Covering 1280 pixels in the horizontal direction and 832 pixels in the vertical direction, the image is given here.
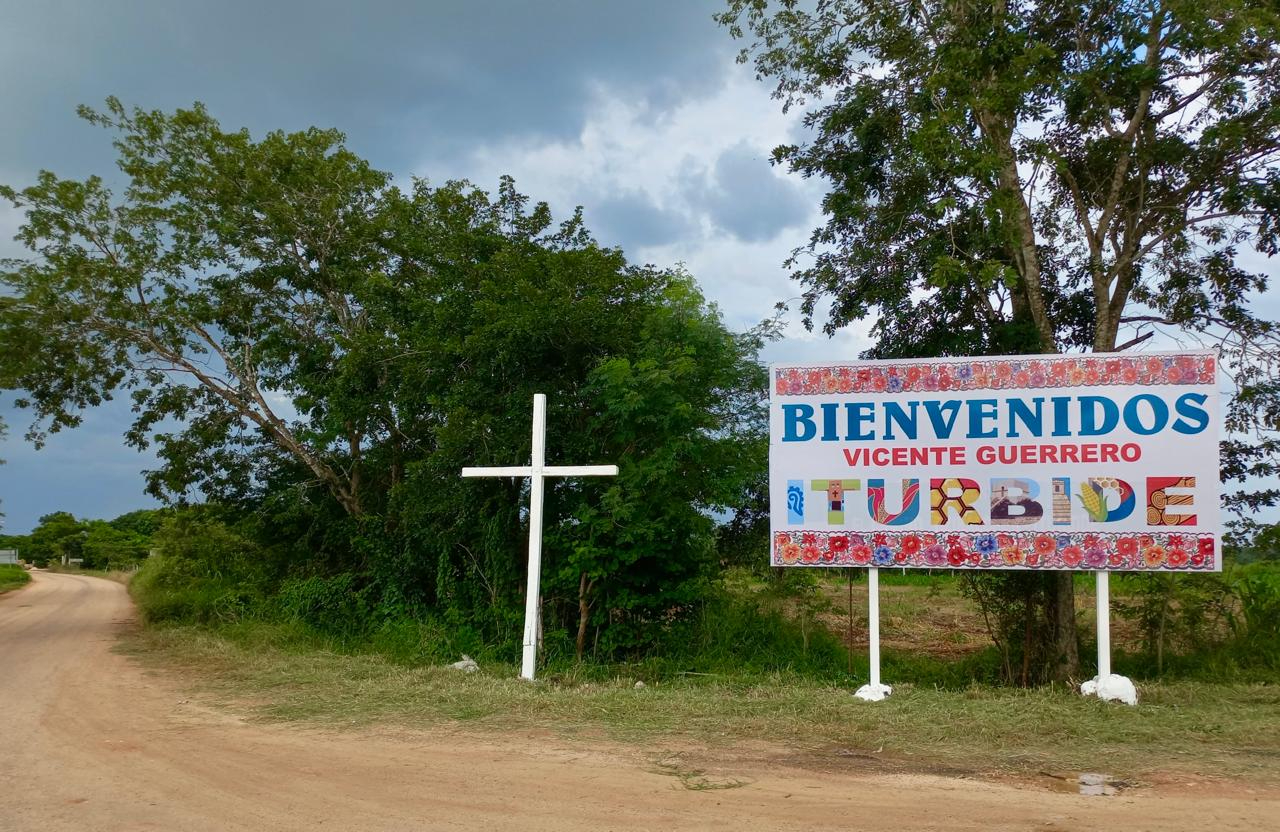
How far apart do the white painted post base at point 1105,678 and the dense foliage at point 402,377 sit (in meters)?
4.26

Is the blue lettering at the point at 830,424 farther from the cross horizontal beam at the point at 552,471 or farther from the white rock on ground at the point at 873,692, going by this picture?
the white rock on ground at the point at 873,692

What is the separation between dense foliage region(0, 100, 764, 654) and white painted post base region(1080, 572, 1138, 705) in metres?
4.26

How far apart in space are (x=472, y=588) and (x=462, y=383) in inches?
121

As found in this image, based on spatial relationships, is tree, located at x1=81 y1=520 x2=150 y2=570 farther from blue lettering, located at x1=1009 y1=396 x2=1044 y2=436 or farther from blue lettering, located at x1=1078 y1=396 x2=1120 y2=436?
blue lettering, located at x1=1078 y1=396 x2=1120 y2=436

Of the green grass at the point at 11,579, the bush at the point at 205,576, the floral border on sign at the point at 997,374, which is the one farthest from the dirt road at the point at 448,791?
the green grass at the point at 11,579

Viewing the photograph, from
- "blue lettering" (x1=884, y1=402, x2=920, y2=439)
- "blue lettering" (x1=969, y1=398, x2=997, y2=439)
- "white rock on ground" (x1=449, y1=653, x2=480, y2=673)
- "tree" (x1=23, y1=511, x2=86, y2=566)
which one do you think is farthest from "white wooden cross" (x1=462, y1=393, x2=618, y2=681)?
"tree" (x1=23, y1=511, x2=86, y2=566)

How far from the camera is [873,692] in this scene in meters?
9.12

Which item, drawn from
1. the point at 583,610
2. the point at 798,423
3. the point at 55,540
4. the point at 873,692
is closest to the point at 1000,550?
the point at 873,692

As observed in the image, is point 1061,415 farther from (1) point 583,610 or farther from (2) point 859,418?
(1) point 583,610

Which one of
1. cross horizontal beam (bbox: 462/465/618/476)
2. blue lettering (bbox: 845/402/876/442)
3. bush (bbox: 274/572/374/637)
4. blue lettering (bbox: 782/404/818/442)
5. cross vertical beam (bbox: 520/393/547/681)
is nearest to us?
Answer: blue lettering (bbox: 845/402/876/442)

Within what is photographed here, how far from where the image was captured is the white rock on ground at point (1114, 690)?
869 cm

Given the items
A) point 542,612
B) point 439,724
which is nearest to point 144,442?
point 542,612

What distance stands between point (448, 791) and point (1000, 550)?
6209 mm

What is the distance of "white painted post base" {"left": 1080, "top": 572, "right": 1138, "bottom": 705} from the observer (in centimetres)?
871
